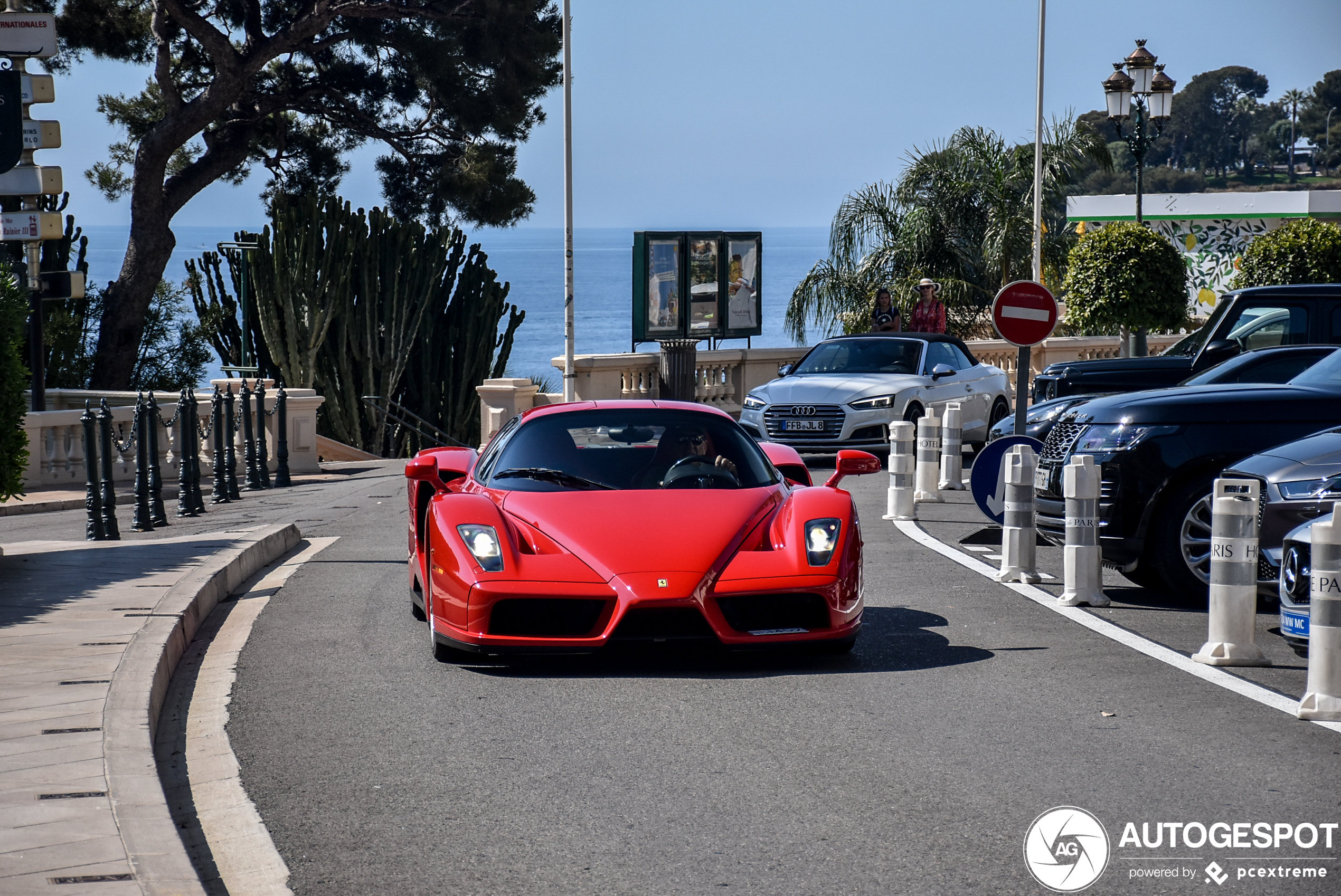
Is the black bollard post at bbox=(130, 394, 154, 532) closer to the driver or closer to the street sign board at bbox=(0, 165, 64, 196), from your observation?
the street sign board at bbox=(0, 165, 64, 196)

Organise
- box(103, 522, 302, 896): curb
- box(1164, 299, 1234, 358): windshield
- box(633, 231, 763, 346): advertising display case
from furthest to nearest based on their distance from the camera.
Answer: box(633, 231, 763, 346): advertising display case < box(1164, 299, 1234, 358): windshield < box(103, 522, 302, 896): curb

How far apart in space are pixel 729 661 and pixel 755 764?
187 centimetres

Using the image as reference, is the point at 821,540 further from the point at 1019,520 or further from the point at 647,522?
the point at 1019,520

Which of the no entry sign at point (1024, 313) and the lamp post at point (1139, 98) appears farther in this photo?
the lamp post at point (1139, 98)

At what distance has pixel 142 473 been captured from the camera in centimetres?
1322

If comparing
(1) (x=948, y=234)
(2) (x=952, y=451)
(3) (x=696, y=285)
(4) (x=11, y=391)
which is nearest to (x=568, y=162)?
(3) (x=696, y=285)

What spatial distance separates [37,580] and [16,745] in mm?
4129

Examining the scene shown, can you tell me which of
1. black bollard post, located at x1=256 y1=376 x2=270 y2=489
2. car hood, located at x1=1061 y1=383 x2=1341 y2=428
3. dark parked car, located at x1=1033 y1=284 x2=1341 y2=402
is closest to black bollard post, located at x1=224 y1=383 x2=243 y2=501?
black bollard post, located at x1=256 y1=376 x2=270 y2=489

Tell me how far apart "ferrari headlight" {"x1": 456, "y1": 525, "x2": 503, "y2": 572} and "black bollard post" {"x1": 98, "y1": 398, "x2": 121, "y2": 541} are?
6.08 metres

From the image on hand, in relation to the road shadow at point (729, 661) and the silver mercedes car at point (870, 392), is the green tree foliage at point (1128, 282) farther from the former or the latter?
the road shadow at point (729, 661)

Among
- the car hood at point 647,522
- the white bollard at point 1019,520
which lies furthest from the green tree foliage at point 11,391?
the white bollard at point 1019,520

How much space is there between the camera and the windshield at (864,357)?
1934cm

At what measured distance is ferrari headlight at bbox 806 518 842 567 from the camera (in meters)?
7.21

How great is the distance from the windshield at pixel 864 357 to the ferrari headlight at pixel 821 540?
12.0 m
